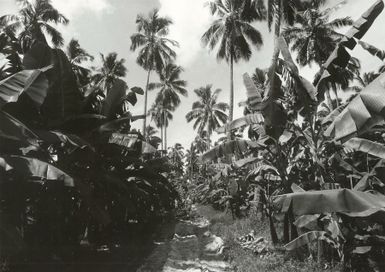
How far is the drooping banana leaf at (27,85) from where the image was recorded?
6.25 meters

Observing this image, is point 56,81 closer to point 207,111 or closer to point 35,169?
point 35,169

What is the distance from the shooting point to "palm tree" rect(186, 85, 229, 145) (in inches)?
1845

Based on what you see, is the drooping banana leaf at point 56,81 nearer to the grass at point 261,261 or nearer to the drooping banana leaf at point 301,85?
the drooping banana leaf at point 301,85

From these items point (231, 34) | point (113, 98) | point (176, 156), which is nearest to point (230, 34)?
point (231, 34)

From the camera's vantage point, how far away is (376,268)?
7652mm

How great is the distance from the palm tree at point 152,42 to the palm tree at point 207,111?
17.8 metres

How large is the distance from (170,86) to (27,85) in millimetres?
35981

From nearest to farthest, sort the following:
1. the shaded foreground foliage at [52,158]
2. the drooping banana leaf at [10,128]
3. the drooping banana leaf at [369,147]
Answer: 1. the drooping banana leaf at [10,128]
2. the shaded foreground foliage at [52,158]
3. the drooping banana leaf at [369,147]

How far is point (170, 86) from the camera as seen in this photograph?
139 feet

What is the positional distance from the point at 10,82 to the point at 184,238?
10.9 meters

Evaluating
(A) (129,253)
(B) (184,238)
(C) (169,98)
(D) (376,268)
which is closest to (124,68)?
(C) (169,98)

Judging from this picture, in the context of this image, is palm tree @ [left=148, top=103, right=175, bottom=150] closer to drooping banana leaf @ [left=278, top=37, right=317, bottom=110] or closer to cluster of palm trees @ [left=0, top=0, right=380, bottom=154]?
cluster of palm trees @ [left=0, top=0, right=380, bottom=154]

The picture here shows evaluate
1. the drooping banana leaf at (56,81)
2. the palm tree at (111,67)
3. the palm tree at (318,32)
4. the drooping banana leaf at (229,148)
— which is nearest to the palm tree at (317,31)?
the palm tree at (318,32)

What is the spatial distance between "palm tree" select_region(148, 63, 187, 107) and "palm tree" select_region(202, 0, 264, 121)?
54.6 ft
